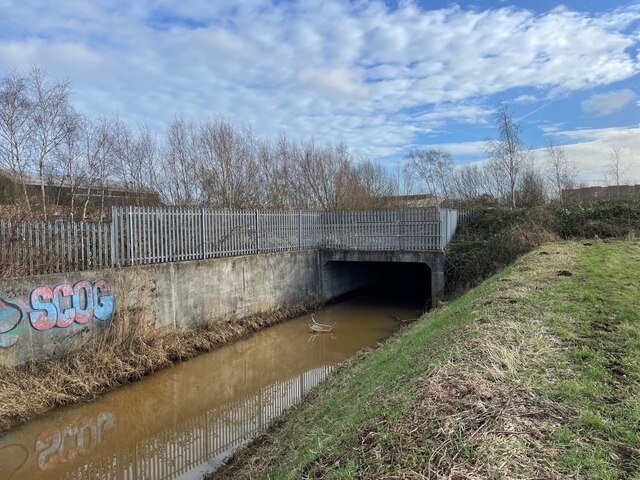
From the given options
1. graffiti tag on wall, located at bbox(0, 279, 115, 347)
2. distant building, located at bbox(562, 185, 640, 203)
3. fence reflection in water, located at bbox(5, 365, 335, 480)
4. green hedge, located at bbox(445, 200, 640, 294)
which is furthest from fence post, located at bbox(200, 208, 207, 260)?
distant building, located at bbox(562, 185, 640, 203)

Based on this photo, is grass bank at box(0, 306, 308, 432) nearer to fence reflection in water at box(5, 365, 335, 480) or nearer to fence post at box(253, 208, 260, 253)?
fence reflection in water at box(5, 365, 335, 480)

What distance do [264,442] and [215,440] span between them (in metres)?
1.16

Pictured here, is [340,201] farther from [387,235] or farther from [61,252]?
[61,252]

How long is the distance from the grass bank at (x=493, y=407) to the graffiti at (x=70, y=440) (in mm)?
2476

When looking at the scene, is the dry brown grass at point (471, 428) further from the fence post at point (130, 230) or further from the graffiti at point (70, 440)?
the fence post at point (130, 230)

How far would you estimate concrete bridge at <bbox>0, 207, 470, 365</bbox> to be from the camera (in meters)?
7.78

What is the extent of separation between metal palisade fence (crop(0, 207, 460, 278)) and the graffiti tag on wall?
18.3 inches

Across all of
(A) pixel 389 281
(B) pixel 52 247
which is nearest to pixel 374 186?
(A) pixel 389 281

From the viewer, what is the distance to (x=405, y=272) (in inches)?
867

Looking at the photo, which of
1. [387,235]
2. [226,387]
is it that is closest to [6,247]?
[226,387]

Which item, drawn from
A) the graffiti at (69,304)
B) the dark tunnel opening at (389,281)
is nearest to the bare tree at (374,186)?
the dark tunnel opening at (389,281)

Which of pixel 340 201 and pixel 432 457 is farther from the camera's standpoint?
pixel 340 201

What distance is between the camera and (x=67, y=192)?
1642cm

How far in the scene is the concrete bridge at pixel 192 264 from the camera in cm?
778
